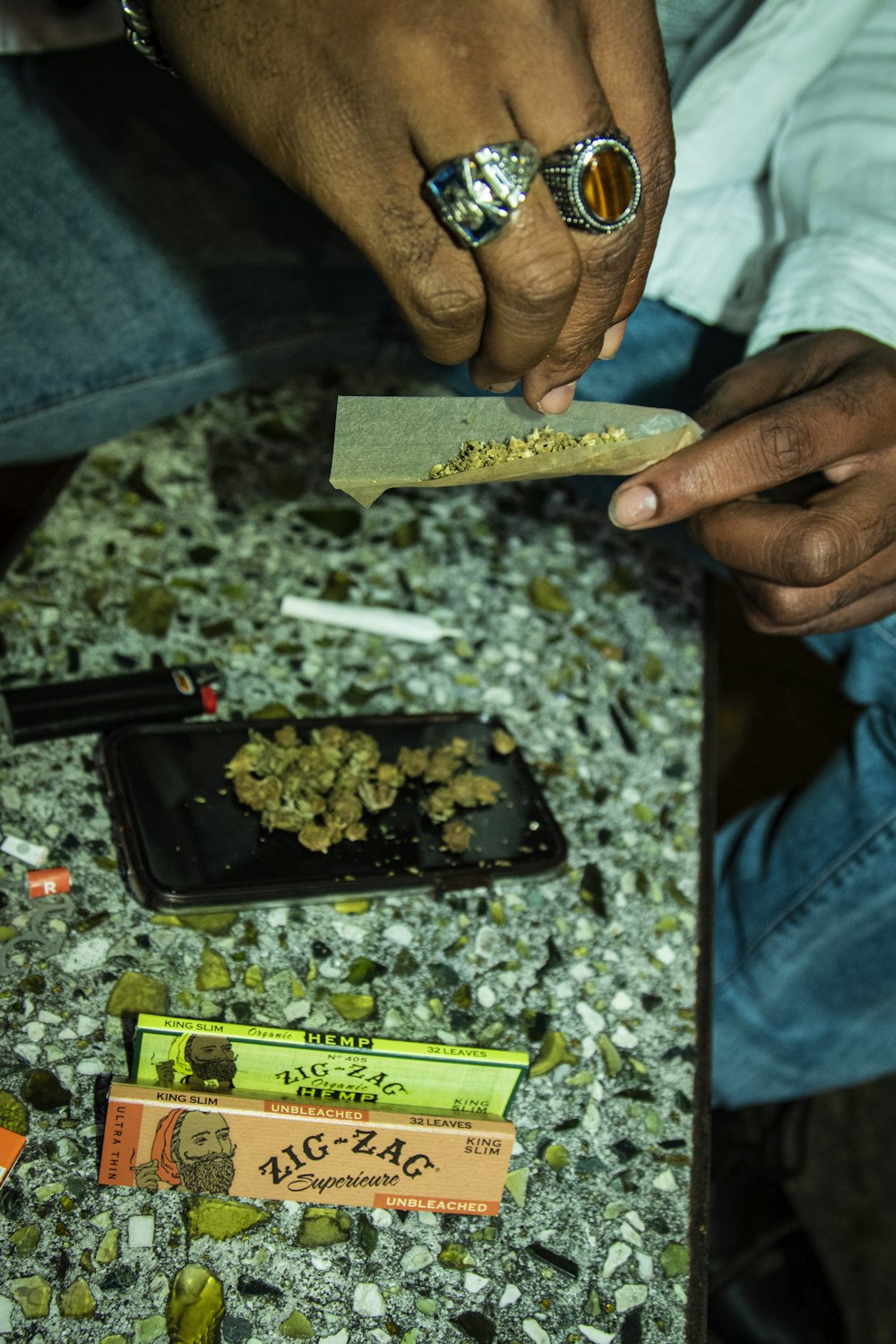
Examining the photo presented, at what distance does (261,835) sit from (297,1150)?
21cm

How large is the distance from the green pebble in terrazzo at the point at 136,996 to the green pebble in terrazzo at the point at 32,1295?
15cm

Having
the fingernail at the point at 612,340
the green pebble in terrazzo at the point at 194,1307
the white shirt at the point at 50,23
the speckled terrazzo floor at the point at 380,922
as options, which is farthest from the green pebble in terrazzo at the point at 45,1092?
the white shirt at the point at 50,23

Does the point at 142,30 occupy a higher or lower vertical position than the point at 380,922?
higher

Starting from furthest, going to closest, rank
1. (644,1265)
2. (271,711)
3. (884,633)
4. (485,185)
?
1. (884,633)
2. (271,711)
3. (644,1265)
4. (485,185)

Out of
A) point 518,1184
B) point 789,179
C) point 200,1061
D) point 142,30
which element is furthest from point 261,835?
point 789,179

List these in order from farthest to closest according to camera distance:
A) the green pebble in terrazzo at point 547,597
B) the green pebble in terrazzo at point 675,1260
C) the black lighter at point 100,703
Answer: the green pebble in terrazzo at point 547,597
the black lighter at point 100,703
the green pebble in terrazzo at point 675,1260

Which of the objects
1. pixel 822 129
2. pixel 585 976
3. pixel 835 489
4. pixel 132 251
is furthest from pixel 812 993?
pixel 132 251

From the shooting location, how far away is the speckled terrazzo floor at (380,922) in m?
0.57

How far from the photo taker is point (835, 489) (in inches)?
28.6

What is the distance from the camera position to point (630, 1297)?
600 mm

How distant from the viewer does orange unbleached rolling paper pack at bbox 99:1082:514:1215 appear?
0.55 meters

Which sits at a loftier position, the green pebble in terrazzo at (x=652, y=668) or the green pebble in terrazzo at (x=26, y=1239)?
the green pebble in terrazzo at (x=26, y=1239)

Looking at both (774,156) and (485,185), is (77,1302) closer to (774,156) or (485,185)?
(485,185)

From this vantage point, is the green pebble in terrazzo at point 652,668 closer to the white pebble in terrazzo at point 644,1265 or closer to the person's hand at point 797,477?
the person's hand at point 797,477
